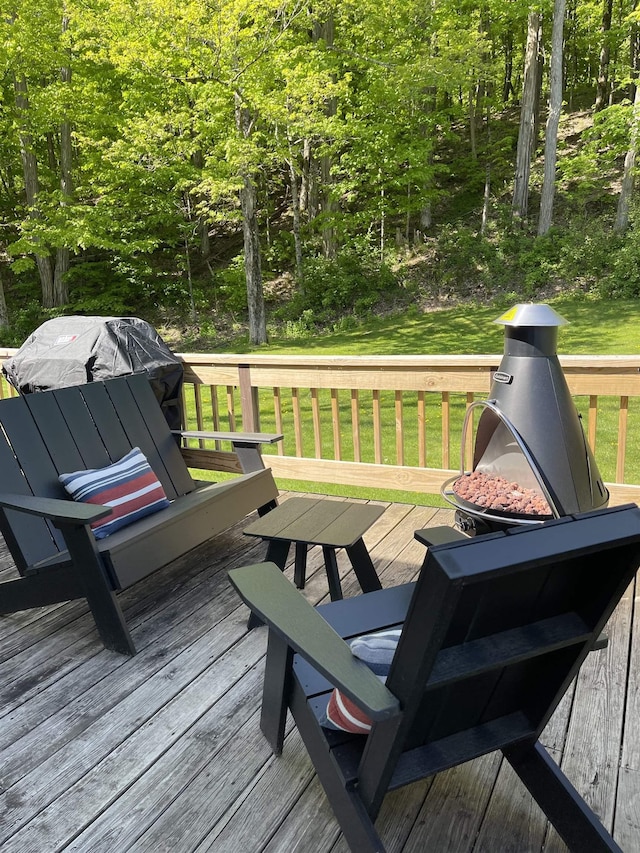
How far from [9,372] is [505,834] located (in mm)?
A: 4323

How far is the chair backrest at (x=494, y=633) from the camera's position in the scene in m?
1.11

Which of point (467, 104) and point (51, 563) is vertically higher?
point (467, 104)

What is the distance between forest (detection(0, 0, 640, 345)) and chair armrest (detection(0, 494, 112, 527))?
8.40 meters

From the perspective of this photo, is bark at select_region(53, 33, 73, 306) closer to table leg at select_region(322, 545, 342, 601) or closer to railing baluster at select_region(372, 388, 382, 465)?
railing baluster at select_region(372, 388, 382, 465)

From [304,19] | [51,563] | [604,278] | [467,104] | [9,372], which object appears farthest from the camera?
[467,104]

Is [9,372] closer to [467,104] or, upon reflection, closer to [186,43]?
[186,43]

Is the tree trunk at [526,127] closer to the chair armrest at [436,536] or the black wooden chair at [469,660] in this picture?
the chair armrest at [436,536]

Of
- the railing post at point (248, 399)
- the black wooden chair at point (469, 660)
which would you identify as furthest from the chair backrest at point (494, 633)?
the railing post at point (248, 399)

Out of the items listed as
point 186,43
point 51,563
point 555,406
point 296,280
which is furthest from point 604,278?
point 51,563

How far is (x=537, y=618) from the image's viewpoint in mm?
1330

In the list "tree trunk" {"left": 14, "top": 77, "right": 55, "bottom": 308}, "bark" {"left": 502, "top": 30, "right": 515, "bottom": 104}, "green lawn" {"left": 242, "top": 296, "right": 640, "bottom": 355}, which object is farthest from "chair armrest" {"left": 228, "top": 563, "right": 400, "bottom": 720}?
"bark" {"left": 502, "top": 30, "right": 515, "bottom": 104}

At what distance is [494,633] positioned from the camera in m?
1.28

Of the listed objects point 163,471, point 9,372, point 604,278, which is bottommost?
point 604,278

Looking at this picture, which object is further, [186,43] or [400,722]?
[186,43]
